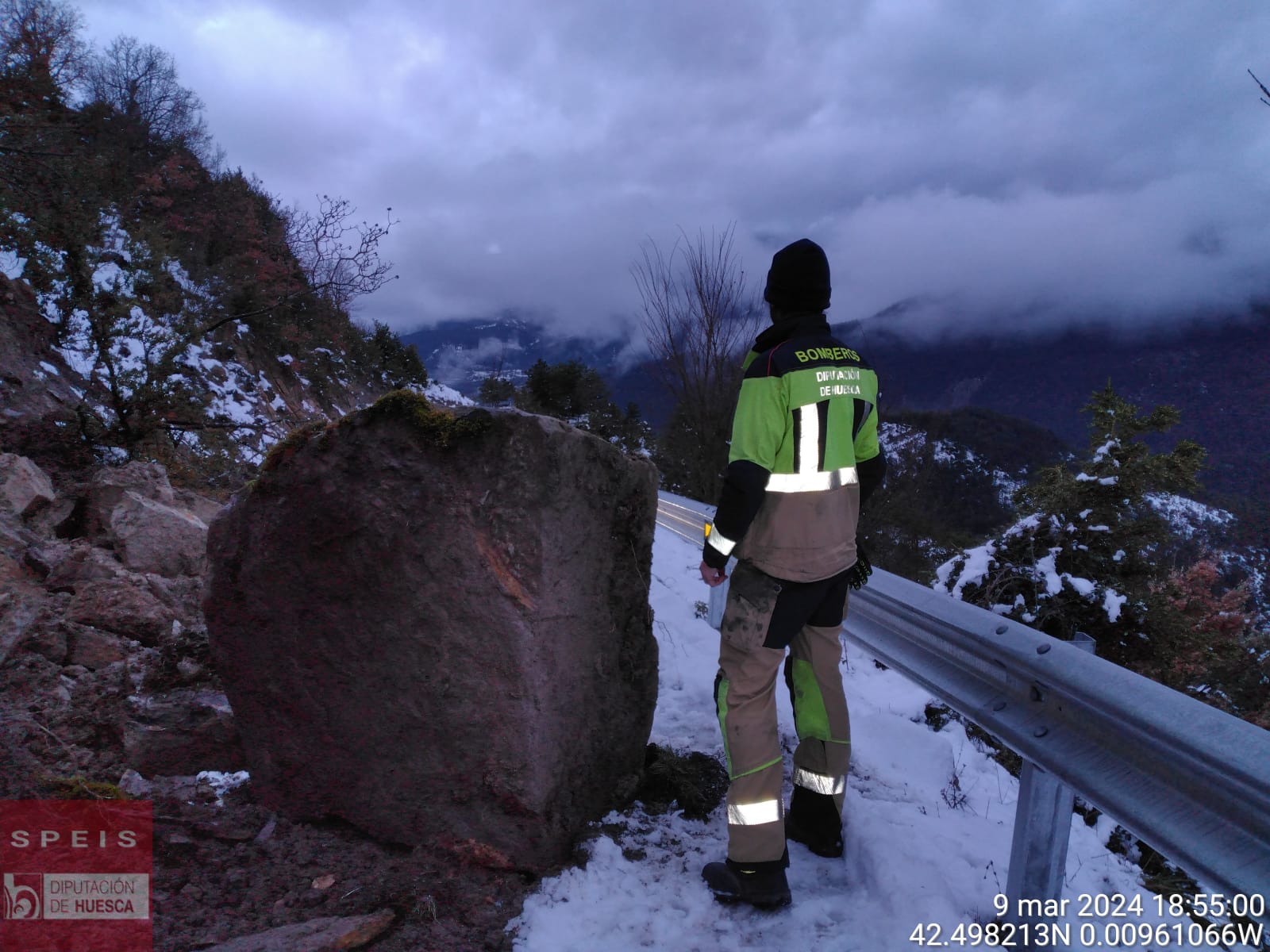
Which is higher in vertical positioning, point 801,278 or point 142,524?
point 801,278

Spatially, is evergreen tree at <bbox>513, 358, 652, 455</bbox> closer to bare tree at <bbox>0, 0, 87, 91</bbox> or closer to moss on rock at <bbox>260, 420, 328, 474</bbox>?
bare tree at <bbox>0, 0, 87, 91</bbox>

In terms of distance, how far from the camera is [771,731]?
254cm

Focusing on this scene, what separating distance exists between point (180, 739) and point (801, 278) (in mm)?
3193

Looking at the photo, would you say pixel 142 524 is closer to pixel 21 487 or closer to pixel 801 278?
pixel 21 487

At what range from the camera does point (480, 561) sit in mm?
2502

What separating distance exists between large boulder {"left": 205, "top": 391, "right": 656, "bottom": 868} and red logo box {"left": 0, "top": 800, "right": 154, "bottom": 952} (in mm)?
461

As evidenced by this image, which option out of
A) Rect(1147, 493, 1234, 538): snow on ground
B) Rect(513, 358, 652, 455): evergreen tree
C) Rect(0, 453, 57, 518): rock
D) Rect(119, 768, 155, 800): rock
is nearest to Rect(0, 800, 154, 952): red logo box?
Rect(119, 768, 155, 800): rock

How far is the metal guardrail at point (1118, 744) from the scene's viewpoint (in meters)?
1.32

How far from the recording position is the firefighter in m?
2.40

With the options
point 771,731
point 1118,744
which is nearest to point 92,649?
point 771,731

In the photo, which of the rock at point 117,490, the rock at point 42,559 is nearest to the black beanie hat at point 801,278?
the rock at point 42,559

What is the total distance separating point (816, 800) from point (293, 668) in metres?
2.16

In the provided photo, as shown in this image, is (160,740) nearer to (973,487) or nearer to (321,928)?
(321,928)

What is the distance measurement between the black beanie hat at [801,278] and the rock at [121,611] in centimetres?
348
